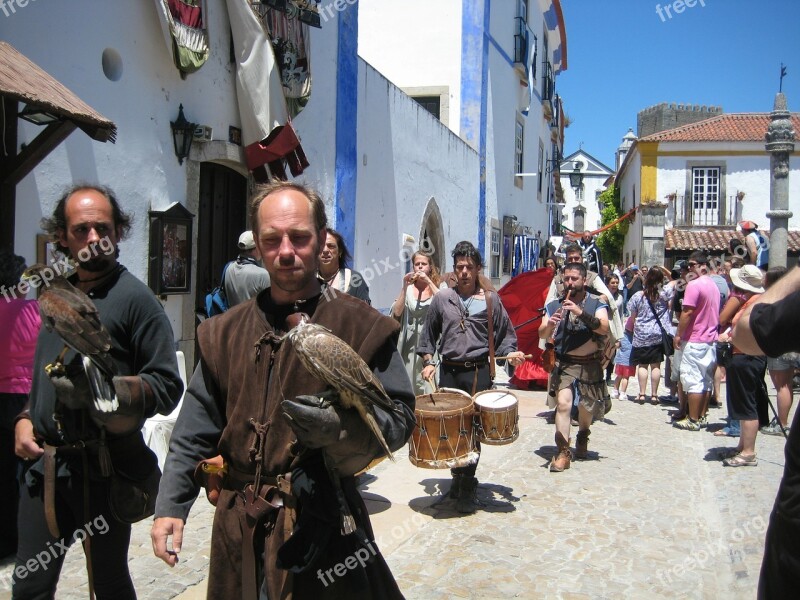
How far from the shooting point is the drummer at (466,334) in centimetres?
574

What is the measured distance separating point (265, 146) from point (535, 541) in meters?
4.90

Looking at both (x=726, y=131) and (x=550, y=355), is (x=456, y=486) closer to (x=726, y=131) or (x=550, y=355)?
(x=550, y=355)

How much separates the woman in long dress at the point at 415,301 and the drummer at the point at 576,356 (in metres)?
1.23

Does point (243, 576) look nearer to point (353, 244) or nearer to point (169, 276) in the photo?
point (169, 276)

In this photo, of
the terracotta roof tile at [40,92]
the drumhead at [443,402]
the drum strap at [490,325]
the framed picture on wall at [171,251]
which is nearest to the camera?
the terracotta roof tile at [40,92]

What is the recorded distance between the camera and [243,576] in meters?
2.15

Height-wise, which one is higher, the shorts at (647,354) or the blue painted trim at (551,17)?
the blue painted trim at (551,17)

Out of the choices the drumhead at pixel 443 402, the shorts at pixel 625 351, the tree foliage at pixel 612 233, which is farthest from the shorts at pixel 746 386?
the tree foliage at pixel 612 233

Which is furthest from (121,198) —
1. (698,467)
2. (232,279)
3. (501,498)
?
(698,467)

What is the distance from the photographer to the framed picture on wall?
20.5 feet

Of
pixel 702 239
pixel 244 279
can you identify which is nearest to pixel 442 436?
pixel 244 279

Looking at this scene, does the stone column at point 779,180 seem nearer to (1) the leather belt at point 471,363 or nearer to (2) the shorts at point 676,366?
(2) the shorts at point 676,366

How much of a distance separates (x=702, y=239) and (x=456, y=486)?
28510 millimetres

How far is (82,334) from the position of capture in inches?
93.7
